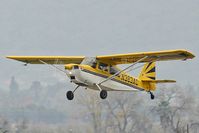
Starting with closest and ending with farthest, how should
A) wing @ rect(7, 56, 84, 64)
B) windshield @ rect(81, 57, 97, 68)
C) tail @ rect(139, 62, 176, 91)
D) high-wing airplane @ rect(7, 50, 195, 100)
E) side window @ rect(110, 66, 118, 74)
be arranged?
high-wing airplane @ rect(7, 50, 195, 100) → windshield @ rect(81, 57, 97, 68) → side window @ rect(110, 66, 118, 74) → wing @ rect(7, 56, 84, 64) → tail @ rect(139, 62, 176, 91)

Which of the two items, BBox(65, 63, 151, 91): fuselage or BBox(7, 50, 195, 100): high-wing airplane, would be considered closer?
BBox(65, 63, 151, 91): fuselage

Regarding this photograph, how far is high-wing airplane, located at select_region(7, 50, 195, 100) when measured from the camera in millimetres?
38438

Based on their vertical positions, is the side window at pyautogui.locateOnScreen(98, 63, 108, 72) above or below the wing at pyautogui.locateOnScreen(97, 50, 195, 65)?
below

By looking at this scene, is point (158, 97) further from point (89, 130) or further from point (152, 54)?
point (152, 54)

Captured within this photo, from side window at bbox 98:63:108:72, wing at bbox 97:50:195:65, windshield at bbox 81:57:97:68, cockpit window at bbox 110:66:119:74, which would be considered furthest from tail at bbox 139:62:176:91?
windshield at bbox 81:57:97:68

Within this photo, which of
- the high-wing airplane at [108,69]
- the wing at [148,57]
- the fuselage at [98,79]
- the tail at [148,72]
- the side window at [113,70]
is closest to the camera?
the fuselage at [98,79]

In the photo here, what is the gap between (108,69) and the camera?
40.6 m

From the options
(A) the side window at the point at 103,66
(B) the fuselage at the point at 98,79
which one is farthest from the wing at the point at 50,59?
(B) the fuselage at the point at 98,79

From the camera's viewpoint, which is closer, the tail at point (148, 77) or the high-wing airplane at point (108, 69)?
the high-wing airplane at point (108, 69)

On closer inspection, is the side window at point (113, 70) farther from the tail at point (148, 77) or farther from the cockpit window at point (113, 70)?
the tail at point (148, 77)

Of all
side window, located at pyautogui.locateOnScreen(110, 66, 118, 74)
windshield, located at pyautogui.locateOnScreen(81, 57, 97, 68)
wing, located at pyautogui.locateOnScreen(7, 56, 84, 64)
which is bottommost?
side window, located at pyautogui.locateOnScreen(110, 66, 118, 74)

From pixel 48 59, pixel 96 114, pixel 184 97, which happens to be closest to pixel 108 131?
pixel 96 114

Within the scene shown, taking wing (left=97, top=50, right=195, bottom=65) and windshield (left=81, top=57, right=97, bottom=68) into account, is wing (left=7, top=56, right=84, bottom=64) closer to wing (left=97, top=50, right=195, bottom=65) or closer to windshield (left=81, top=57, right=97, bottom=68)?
wing (left=97, top=50, right=195, bottom=65)

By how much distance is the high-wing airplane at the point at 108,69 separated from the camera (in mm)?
38438
